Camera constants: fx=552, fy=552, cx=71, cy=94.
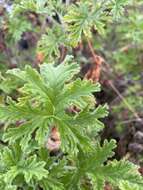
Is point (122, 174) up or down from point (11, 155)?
down

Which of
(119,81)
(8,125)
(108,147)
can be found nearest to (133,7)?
(119,81)

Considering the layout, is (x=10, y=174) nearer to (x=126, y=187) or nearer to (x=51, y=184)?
(x=51, y=184)

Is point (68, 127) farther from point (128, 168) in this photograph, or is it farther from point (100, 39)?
point (100, 39)

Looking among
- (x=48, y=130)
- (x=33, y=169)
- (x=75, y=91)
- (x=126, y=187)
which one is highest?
(x=75, y=91)

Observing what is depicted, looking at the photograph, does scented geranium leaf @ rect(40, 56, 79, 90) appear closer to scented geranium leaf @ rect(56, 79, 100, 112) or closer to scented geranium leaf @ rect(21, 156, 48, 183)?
scented geranium leaf @ rect(56, 79, 100, 112)

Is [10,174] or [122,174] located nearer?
[10,174]

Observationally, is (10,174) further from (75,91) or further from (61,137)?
(75,91)

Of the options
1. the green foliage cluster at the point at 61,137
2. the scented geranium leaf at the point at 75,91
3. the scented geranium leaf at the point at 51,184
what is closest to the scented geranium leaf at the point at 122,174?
the green foliage cluster at the point at 61,137

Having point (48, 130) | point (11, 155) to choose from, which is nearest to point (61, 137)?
point (48, 130)
